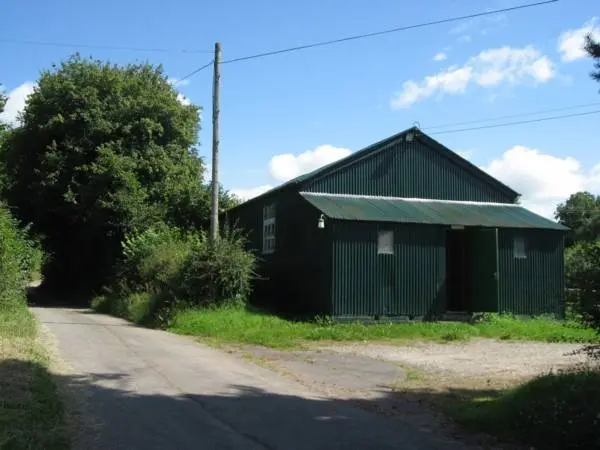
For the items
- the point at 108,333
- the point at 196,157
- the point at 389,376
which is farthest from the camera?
the point at 196,157

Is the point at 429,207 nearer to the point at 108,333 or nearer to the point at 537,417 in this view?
the point at 108,333

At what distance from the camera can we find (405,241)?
787 inches

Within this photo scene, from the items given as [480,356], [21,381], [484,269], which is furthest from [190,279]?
[21,381]

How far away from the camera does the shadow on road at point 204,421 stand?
22.1ft

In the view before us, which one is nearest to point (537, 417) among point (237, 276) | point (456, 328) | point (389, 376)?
Result: point (389, 376)

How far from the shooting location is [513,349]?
50.0ft

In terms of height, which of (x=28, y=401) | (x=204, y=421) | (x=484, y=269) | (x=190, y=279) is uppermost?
(x=484, y=269)

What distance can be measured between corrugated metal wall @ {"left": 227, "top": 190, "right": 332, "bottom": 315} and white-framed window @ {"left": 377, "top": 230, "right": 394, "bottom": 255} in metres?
1.64

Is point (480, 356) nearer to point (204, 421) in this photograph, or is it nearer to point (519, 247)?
point (204, 421)

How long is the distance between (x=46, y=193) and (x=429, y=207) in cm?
1880

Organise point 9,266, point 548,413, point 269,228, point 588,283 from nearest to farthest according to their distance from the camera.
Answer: point 548,413, point 588,283, point 9,266, point 269,228

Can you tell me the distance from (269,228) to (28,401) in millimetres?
17090

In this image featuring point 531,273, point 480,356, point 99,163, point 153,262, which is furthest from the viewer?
point 99,163

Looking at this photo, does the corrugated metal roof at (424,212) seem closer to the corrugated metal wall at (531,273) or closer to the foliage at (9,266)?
the corrugated metal wall at (531,273)
